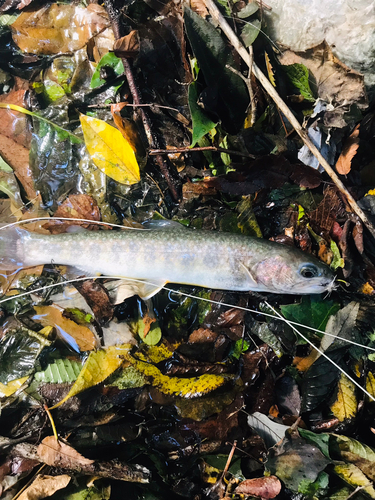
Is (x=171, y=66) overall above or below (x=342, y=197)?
above

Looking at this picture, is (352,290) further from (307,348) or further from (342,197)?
(342,197)

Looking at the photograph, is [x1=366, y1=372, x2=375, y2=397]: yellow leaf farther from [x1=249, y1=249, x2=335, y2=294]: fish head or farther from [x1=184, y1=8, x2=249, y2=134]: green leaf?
[x1=184, y1=8, x2=249, y2=134]: green leaf

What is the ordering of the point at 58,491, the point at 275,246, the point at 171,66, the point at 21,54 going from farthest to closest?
the point at 21,54, the point at 171,66, the point at 275,246, the point at 58,491

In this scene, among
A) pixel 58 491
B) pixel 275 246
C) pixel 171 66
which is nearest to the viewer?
pixel 58 491

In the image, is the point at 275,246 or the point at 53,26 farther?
the point at 53,26

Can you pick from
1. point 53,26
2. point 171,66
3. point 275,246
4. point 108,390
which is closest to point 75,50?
point 53,26

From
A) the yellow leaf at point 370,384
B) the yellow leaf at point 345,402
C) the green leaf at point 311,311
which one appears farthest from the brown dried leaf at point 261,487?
the green leaf at point 311,311

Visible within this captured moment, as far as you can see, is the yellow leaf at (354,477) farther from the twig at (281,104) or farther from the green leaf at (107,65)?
the green leaf at (107,65)
